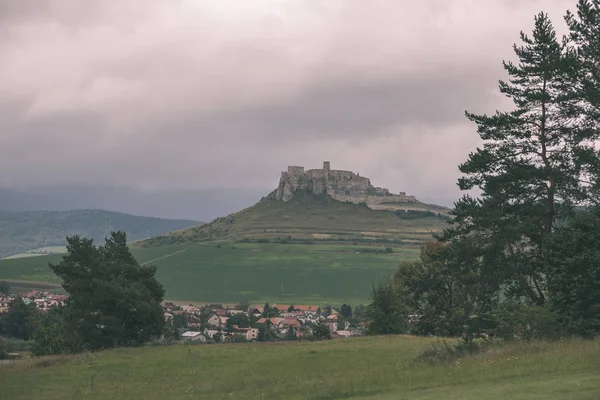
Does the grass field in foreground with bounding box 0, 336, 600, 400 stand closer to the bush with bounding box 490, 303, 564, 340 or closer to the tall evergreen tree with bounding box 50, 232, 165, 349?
the bush with bounding box 490, 303, 564, 340

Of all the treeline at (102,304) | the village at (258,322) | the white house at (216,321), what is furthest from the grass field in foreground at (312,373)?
the white house at (216,321)

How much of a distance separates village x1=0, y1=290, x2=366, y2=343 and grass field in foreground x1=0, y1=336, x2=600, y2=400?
49.4 m

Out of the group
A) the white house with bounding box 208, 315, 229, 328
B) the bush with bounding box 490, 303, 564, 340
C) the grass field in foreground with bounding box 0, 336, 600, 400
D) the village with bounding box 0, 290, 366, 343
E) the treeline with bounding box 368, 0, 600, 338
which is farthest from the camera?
the white house with bounding box 208, 315, 229, 328

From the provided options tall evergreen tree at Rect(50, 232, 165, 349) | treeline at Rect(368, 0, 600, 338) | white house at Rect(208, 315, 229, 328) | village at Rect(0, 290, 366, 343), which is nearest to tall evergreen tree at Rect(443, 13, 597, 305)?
treeline at Rect(368, 0, 600, 338)

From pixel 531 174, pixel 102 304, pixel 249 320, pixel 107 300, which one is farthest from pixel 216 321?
pixel 531 174

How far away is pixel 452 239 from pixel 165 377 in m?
20.1

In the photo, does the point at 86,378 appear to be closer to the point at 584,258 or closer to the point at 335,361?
Result: the point at 335,361

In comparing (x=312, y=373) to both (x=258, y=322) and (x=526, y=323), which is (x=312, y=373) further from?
(x=258, y=322)

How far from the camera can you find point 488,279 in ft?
125

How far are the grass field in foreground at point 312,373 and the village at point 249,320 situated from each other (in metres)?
49.4

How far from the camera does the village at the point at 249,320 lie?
10525 centimetres

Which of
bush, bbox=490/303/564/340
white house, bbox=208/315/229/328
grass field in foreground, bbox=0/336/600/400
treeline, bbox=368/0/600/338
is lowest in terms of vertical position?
white house, bbox=208/315/229/328

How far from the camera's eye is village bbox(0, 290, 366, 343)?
345ft

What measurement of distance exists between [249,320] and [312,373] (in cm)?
10826
